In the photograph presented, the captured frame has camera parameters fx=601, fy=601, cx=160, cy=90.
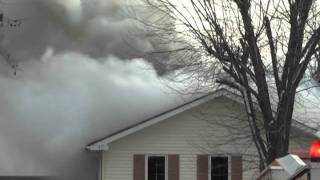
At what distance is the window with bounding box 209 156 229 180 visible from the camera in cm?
1905

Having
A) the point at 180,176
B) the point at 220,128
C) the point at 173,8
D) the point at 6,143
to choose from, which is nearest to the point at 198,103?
the point at 220,128

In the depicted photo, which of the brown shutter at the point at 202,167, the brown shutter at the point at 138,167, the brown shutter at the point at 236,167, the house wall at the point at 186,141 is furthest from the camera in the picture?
the brown shutter at the point at 202,167

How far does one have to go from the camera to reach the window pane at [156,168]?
18859 mm

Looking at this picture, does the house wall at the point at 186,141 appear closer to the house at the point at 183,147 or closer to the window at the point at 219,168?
the house at the point at 183,147

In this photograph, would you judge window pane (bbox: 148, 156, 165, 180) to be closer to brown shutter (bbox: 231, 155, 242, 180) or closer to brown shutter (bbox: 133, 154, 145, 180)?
brown shutter (bbox: 133, 154, 145, 180)

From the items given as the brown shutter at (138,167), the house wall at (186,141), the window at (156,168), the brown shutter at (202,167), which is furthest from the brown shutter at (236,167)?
the brown shutter at (138,167)

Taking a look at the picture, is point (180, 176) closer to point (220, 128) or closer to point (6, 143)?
point (220, 128)

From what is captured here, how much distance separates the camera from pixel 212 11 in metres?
11.0

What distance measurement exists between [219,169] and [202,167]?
0.55m

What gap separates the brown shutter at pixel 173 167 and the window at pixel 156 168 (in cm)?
14

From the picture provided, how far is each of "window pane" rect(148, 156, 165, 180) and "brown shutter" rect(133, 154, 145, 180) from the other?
25 centimetres

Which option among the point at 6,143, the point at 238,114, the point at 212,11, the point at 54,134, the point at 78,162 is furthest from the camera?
the point at 6,143

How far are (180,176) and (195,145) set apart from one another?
1.14m

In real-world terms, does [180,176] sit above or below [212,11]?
below
